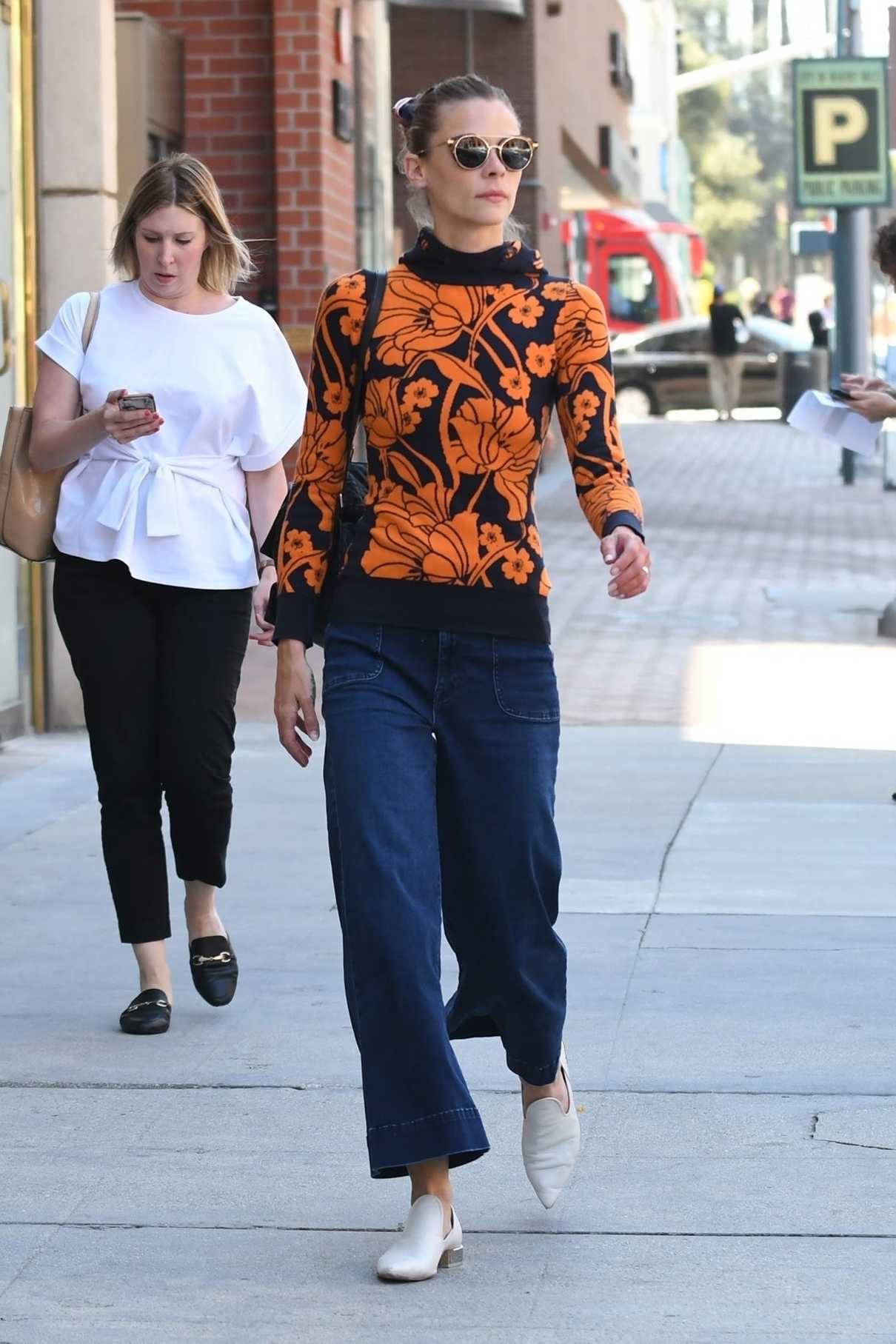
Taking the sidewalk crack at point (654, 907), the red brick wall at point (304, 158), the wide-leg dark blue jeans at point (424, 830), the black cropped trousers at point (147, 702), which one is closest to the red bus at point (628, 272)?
the red brick wall at point (304, 158)

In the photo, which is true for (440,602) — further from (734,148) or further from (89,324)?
(734,148)

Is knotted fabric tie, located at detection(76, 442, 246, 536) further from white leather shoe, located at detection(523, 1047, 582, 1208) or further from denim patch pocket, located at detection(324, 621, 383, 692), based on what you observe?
white leather shoe, located at detection(523, 1047, 582, 1208)

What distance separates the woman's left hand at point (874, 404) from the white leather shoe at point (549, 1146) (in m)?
3.96

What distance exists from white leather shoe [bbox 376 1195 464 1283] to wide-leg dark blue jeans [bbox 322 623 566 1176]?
89 mm

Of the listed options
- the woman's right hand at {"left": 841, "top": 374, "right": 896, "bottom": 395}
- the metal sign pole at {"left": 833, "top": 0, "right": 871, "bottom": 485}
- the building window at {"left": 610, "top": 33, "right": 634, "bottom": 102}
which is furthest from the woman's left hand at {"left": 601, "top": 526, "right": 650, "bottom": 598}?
the building window at {"left": 610, "top": 33, "right": 634, "bottom": 102}

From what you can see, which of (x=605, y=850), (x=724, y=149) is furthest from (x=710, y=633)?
(x=724, y=149)

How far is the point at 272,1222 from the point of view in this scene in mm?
4074

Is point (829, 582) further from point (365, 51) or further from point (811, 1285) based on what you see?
point (811, 1285)

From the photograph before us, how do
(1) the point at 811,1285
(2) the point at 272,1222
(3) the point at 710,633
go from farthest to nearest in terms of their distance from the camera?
(3) the point at 710,633, (2) the point at 272,1222, (1) the point at 811,1285

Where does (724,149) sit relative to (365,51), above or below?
above

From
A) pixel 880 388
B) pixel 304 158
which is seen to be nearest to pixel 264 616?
pixel 880 388

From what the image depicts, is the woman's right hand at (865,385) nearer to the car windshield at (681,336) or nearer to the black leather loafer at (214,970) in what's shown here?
the black leather loafer at (214,970)

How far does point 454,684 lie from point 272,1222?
1010 millimetres

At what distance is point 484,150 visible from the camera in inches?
148
